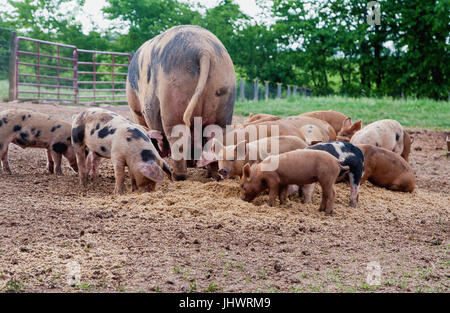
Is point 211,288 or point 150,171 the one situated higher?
point 150,171

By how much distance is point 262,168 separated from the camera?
4.84 metres

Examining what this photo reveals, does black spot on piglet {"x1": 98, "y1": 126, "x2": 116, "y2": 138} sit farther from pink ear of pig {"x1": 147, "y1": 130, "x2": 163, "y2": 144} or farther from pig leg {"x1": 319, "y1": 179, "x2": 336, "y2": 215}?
pig leg {"x1": 319, "y1": 179, "x2": 336, "y2": 215}

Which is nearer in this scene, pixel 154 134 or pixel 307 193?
pixel 307 193

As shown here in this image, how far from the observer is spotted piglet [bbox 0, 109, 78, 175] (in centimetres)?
592

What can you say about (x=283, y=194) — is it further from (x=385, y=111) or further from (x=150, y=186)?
(x=385, y=111)

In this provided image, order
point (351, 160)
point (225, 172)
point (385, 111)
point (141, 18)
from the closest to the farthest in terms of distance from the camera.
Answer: point (351, 160)
point (225, 172)
point (385, 111)
point (141, 18)

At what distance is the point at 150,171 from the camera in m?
4.84

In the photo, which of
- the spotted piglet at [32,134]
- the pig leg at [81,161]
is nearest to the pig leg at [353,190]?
the pig leg at [81,161]

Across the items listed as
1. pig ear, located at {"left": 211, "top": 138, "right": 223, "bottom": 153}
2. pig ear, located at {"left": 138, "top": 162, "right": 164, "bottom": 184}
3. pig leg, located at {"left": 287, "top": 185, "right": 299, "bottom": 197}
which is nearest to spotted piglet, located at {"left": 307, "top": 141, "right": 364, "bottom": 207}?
pig leg, located at {"left": 287, "top": 185, "right": 299, "bottom": 197}

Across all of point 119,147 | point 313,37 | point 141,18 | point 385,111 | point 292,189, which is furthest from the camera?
point 141,18

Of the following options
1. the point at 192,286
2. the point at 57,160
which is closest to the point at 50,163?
the point at 57,160

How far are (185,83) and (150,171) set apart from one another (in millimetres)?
1167

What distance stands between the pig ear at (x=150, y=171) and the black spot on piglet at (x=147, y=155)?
0.05 metres

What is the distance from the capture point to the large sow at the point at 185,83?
5.48 m
